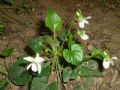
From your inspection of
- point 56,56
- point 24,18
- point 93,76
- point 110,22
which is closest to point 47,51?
point 56,56

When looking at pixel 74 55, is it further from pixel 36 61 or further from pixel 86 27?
pixel 86 27

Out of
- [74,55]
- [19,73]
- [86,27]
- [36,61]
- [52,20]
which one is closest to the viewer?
[36,61]

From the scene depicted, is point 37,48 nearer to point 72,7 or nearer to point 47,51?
point 47,51

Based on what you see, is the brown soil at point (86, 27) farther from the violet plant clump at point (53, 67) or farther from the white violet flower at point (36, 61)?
the white violet flower at point (36, 61)

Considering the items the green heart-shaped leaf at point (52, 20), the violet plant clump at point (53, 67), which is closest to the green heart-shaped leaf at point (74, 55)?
the violet plant clump at point (53, 67)

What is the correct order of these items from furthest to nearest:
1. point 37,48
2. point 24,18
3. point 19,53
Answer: point 24,18 → point 19,53 → point 37,48

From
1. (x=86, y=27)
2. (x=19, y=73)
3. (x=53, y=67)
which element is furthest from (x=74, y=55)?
(x=86, y=27)

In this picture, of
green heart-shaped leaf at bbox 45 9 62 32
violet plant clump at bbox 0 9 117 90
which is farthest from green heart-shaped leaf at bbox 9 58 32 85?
green heart-shaped leaf at bbox 45 9 62 32
